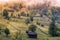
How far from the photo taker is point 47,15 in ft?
13.4

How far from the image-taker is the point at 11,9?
4074mm

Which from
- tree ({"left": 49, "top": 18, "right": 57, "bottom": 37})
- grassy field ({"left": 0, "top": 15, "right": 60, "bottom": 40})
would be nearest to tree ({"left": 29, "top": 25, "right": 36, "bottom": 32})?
grassy field ({"left": 0, "top": 15, "right": 60, "bottom": 40})

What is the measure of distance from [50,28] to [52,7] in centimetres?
51

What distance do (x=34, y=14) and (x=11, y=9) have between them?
0.53 meters

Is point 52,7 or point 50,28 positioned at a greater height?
Result: point 52,7

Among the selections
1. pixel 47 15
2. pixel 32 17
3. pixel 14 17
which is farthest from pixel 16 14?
pixel 47 15

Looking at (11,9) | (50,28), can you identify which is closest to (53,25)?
(50,28)

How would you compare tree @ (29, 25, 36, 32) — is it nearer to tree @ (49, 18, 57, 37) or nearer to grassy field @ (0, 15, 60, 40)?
grassy field @ (0, 15, 60, 40)

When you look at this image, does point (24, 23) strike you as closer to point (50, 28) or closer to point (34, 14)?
point (34, 14)

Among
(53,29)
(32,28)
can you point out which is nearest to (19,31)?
(32,28)

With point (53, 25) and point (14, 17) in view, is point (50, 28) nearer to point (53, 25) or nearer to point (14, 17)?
point (53, 25)

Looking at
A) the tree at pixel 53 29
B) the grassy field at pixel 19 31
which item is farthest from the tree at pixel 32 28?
the tree at pixel 53 29

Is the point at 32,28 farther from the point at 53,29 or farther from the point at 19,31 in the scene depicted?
the point at 53,29

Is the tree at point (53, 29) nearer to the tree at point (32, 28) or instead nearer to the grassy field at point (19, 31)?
the grassy field at point (19, 31)
